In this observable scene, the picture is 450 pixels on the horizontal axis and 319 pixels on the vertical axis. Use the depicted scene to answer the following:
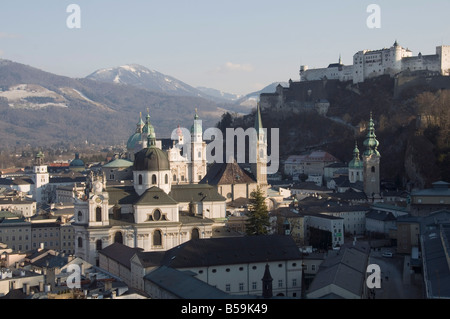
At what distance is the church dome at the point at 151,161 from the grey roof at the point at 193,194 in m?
1.83

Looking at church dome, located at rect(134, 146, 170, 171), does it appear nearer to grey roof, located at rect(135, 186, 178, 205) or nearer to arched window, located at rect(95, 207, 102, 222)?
Result: grey roof, located at rect(135, 186, 178, 205)

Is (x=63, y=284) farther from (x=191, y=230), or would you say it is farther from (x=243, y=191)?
(x=243, y=191)

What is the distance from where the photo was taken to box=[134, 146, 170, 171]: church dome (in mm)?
51188

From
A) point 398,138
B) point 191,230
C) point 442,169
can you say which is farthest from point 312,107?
point 191,230

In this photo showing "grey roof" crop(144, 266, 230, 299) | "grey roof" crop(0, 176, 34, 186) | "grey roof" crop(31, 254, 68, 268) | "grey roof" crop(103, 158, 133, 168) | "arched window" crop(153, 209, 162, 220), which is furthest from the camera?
"grey roof" crop(0, 176, 34, 186)

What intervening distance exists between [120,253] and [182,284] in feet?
39.1

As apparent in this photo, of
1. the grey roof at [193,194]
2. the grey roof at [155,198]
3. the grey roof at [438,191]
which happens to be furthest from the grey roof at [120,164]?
the grey roof at [155,198]

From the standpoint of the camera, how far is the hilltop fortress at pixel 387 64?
3620 inches

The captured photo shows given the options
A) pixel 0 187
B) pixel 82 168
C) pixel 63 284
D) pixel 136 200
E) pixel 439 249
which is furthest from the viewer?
pixel 82 168

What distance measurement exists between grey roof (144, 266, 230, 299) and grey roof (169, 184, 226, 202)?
1593 cm

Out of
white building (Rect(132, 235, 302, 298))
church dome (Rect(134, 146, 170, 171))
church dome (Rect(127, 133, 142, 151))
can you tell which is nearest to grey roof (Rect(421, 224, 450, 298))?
white building (Rect(132, 235, 302, 298))

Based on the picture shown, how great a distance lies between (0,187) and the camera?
319ft

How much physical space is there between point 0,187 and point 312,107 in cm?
3978

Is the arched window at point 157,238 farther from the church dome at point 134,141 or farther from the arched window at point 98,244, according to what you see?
the church dome at point 134,141
